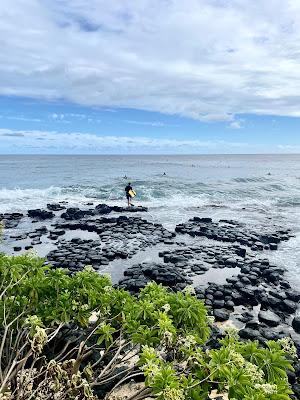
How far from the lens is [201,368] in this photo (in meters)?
6.49

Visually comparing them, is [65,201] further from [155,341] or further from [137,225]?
[155,341]

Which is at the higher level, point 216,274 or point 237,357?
point 237,357

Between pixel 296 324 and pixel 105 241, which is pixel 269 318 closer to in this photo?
pixel 296 324

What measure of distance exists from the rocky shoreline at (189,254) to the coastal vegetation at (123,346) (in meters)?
6.56

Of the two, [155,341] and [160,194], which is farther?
[160,194]

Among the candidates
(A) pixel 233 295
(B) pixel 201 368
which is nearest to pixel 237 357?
(B) pixel 201 368

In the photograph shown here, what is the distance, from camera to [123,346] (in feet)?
25.3

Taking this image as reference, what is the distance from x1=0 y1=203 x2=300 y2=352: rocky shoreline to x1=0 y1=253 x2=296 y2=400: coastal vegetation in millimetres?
6561

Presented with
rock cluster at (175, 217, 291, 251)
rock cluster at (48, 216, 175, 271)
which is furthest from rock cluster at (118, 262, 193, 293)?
rock cluster at (175, 217, 291, 251)

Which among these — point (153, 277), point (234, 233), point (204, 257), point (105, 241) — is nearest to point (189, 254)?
point (204, 257)

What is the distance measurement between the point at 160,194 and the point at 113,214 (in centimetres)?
1680

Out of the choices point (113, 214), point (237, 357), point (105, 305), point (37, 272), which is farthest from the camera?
point (113, 214)

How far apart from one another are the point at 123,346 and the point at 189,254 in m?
16.8

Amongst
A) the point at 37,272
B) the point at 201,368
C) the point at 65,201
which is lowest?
the point at 65,201
